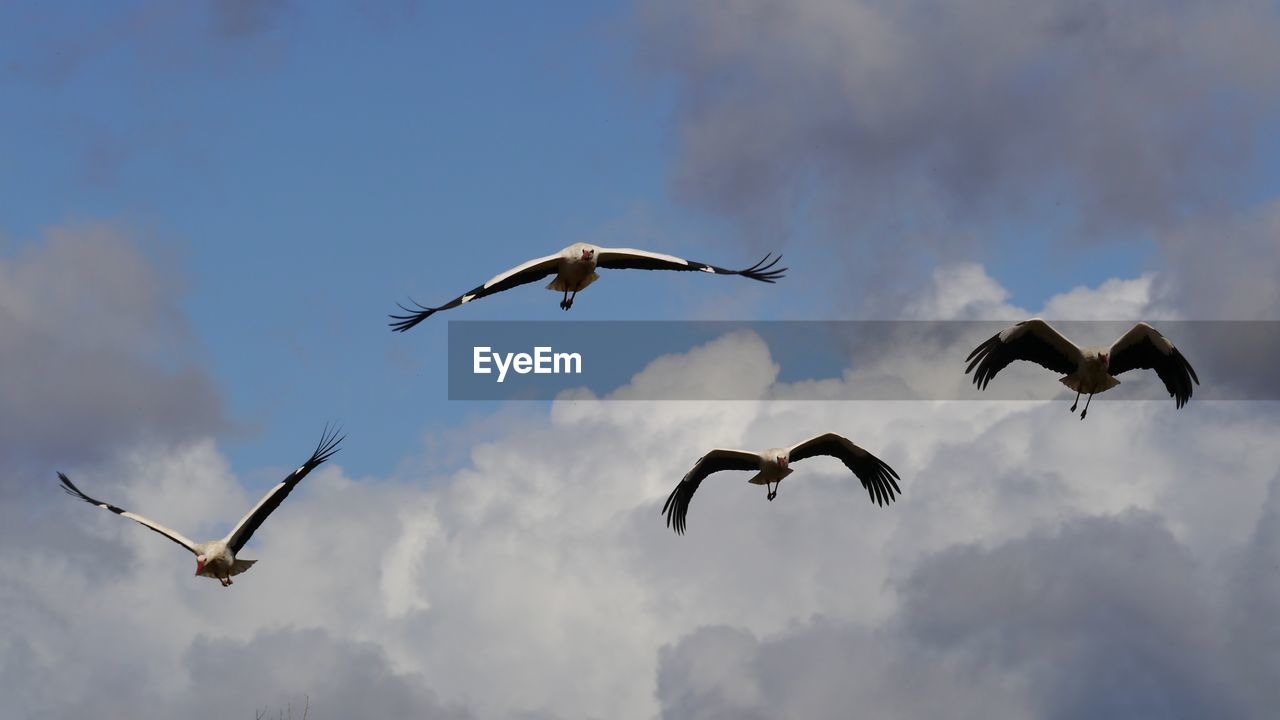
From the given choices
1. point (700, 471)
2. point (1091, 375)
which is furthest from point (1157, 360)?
point (700, 471)

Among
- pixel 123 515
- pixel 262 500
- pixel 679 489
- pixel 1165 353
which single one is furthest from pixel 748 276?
pixel 123 515

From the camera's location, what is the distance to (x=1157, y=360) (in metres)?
45.6

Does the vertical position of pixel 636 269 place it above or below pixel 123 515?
above

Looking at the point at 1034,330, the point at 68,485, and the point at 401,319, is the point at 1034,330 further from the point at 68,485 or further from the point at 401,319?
the point at 68,485

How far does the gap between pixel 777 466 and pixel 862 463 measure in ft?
11.3

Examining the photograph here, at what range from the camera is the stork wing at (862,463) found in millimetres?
46844

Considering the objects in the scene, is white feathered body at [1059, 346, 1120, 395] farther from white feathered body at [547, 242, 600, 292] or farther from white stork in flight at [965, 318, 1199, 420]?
white feathered body at [547, 242, 600, 292]

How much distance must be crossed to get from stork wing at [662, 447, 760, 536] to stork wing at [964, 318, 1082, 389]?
5.93 m

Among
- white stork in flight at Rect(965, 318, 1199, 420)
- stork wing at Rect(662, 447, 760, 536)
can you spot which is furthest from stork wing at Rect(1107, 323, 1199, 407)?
stork wing at Rect(662, 447, 760, 536)

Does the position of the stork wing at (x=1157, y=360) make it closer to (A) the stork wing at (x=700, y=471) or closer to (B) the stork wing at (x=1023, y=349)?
(B) the stork wing at (x=1023, y=349)

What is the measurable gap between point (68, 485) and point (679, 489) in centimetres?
1624

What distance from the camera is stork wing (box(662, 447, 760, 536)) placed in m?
45.9

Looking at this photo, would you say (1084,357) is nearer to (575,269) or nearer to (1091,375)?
(1091,375)

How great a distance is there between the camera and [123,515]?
47.6 m
